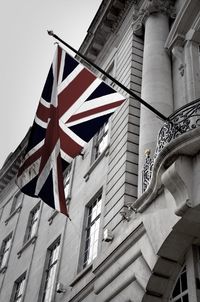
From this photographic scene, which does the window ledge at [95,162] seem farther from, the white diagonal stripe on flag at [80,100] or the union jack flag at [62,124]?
the white diagonal stripe on flag at [80,100]

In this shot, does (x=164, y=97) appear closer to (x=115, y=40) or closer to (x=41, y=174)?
(x=41, y=174)

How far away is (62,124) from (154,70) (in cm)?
552

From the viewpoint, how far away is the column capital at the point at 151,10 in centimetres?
1992

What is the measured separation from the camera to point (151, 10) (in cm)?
2012

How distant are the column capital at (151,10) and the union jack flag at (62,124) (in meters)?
7.43

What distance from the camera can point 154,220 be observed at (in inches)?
452

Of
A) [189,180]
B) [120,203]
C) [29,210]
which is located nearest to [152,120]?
[120,203]

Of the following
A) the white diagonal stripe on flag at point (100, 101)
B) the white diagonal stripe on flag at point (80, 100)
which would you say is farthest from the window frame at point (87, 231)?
the white diagonal stripe on flag at point (100, 101)

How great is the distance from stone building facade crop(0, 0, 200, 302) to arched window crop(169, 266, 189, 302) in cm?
3

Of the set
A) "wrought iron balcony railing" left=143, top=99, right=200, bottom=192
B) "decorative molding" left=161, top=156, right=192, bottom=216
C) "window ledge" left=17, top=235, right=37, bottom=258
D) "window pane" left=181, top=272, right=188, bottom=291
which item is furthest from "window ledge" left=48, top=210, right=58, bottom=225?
"decorative molding" left=161, top=156, right=192, bottom=216

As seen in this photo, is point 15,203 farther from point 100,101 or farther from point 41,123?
point 100,101

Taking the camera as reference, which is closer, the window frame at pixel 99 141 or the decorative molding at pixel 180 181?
the decorative molding at pixel 180 181

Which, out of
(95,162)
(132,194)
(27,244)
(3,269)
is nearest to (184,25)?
(95,162)

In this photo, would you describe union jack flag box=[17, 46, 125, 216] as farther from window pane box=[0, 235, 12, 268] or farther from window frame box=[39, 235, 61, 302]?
window pane box=[0, 235, 12, 268]
